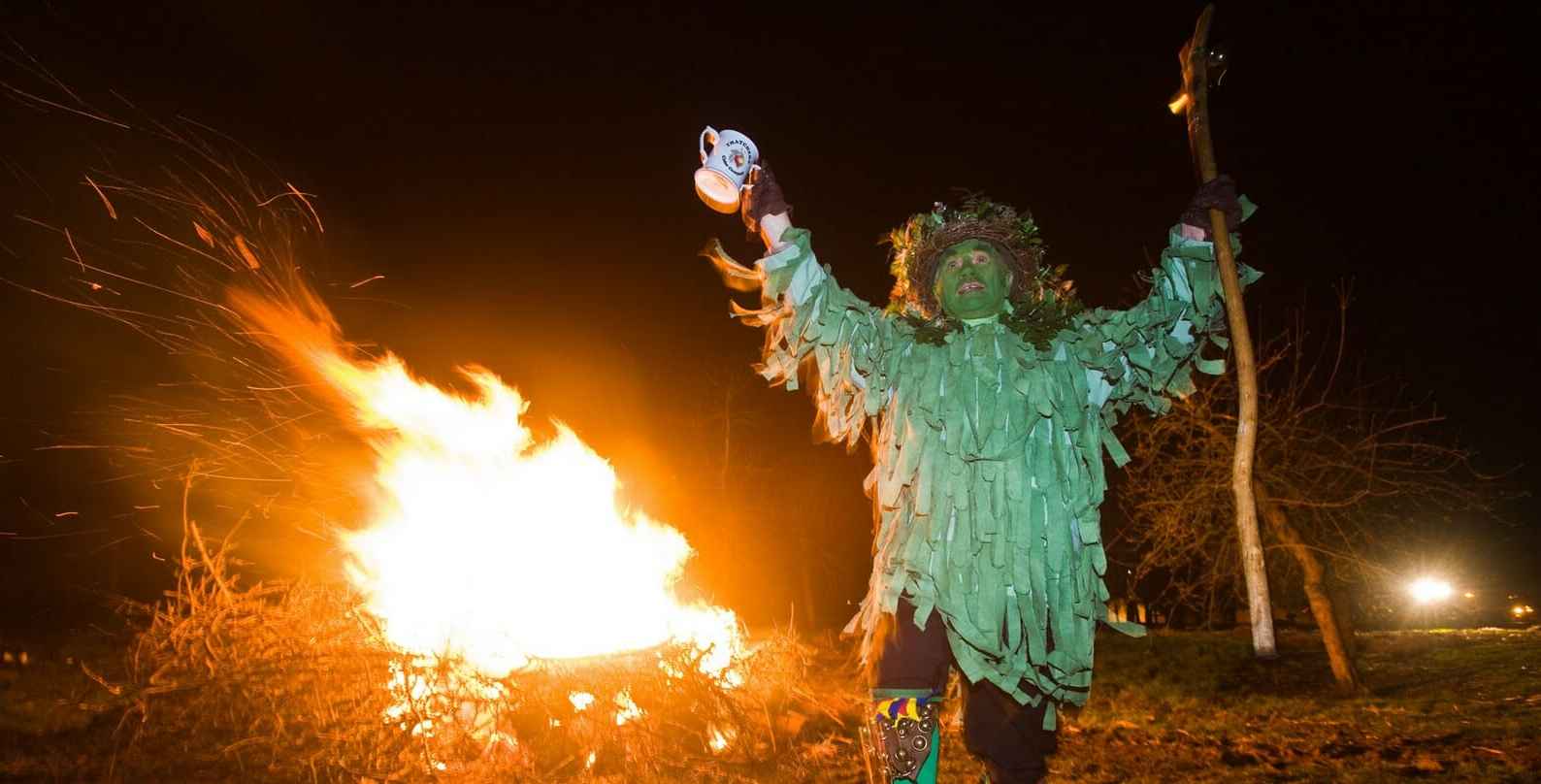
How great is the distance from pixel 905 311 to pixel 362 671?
346 cm

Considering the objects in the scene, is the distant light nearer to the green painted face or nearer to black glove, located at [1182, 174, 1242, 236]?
black glove, located at [1182, 174, 1242, 236]

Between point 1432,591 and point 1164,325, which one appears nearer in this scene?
point 1164,325

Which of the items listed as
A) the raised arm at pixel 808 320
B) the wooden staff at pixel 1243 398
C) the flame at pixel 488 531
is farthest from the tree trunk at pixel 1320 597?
the raised arm at pixel 808 320

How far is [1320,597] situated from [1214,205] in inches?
296

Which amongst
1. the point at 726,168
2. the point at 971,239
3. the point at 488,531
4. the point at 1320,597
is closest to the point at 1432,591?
the point at 1320,597

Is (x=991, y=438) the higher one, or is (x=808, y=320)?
(x=808, y=320)

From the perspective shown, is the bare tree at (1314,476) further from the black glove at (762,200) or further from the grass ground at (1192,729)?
the black glove at (762,200)

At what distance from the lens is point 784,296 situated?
95.8 inches

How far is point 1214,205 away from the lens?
2.55 m

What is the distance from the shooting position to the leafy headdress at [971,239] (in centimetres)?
282

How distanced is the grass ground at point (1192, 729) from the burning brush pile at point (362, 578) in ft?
0.31

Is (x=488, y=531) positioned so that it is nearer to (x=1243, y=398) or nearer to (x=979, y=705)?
(x=979, y=705)

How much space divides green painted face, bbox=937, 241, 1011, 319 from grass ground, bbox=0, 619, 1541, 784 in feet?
9.91

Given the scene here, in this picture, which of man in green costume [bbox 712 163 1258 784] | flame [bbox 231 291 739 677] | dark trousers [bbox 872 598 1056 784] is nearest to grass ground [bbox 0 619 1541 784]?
flame [bbox 231 291 739 677]
